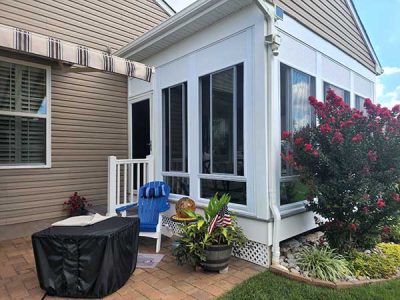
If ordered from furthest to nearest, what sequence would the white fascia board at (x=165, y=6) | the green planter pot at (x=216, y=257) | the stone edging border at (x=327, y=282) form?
the white fascia board at (x=165, y=6)
the green planter pot at (x=216, y=257)
the stone edging border at (x=327, y=282)

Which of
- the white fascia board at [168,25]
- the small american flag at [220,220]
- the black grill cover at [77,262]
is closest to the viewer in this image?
the black grill cover at [77,262]

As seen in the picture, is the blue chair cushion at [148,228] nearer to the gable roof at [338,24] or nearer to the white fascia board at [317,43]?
the white fascia board at [317,43]

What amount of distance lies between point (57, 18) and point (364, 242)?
626 centimetres

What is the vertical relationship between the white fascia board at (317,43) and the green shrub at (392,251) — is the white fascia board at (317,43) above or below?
above

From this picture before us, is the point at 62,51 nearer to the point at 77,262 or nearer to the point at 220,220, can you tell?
the point at 77,262

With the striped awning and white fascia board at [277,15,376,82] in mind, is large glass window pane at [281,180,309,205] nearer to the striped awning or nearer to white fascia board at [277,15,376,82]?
white fascia board at [277,15,376,82]

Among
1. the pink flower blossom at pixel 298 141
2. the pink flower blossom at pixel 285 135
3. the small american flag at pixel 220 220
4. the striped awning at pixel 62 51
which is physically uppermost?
the striped awning at pixel 62 51

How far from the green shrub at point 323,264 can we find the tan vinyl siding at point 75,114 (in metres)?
4.17

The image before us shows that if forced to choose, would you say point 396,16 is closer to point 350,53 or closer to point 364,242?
point 350,53

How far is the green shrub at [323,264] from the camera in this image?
3.14m

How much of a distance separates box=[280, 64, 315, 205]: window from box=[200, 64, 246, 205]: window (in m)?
0.57

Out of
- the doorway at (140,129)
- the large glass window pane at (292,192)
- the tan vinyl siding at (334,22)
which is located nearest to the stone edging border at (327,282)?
the large glass window pane at (292,192)

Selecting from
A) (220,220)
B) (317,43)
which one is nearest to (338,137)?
(220,220)

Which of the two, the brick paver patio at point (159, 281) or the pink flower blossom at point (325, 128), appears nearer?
the brick paver patio at point (159, 281)
